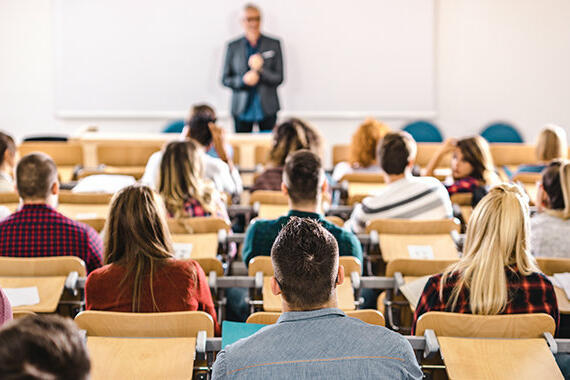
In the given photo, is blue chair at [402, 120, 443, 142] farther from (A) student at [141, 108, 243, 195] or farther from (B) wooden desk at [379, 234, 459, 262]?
(B) wooden desk at [379, 234, 459, 262]

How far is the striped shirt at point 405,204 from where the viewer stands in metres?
3.80

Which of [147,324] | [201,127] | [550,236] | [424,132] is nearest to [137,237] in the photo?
[147,324]

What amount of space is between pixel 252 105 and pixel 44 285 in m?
4.91

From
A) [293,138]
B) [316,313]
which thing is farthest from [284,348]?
[293,138]

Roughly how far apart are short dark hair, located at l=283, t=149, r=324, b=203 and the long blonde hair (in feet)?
2.29

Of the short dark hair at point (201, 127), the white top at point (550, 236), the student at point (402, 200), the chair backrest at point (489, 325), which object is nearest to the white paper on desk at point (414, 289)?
the chair backrest at point (489, 325)

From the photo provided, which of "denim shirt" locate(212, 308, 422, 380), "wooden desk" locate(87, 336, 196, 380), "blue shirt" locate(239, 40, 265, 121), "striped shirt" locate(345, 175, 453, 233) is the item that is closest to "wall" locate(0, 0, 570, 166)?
"blue shirt" locate(239, 40, 265, 121)

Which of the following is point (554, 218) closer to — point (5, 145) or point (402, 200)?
point (402, 200)

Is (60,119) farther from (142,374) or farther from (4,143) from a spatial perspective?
(142,374)

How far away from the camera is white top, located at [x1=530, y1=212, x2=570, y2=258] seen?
10.9ft

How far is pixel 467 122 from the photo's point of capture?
8.54 m

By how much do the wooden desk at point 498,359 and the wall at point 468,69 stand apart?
6498 millimetres

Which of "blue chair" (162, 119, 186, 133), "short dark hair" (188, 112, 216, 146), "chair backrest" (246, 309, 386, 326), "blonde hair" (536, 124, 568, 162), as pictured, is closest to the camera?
"chair backrest" (246, 309, 386, 326)

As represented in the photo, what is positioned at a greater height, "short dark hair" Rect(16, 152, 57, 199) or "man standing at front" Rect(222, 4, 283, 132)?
"man standing at front" Rect(222, 4, 283, 132)
